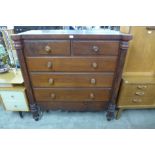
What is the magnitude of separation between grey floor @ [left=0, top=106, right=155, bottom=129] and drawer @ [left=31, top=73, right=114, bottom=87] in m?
0.51

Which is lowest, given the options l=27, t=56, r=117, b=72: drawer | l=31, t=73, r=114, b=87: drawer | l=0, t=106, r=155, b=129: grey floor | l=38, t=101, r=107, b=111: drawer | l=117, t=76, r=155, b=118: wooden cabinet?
l=0, t=106, r=155, b=129: grey floor

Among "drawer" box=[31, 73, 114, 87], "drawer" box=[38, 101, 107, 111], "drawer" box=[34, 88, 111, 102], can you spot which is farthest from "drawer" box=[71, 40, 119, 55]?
"drawer" box=[38, 101, 107, 111]

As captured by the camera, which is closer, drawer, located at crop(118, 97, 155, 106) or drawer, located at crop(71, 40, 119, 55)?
drawer, located at crop(71, 40, 119, 55)

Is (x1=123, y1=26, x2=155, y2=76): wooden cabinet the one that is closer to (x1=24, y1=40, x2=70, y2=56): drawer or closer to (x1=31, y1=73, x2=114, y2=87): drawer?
(x1=31, y1=73, x2=114, y2=87): drawer

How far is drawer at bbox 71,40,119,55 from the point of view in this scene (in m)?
1.08

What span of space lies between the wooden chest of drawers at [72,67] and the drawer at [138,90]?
12 cm

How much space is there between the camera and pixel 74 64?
1178 millimetres

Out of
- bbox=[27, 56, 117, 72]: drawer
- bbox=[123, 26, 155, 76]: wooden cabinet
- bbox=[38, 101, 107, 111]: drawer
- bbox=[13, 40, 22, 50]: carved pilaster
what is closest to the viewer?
bbox=[13, 40, 22, 50]: carved pilaster

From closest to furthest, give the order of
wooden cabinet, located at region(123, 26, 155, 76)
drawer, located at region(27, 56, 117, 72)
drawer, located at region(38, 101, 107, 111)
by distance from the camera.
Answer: drawer, located at region(27, 56, 117, 72), wooden cabinet, located at region(123, 26, 155, 76), drawer, located at region(38, 101, 107, 111)

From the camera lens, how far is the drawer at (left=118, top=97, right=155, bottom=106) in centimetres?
146

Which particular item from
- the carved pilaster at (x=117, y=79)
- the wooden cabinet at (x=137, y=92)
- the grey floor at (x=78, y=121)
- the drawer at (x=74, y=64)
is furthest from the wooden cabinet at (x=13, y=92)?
the wooden cabinet at (x=137, y=92)

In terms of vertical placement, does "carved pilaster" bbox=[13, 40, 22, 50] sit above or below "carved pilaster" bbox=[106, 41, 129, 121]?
above
